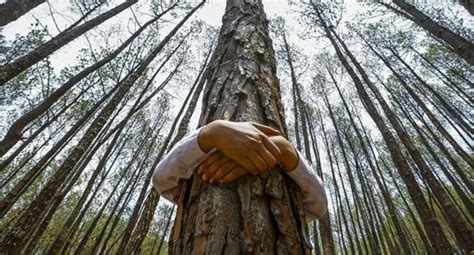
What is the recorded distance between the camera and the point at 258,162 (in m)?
0.93

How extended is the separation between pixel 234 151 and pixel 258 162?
0.09m

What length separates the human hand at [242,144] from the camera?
2.97 ft

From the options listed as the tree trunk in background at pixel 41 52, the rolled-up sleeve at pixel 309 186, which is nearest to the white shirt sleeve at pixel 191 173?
the rolled-up sleeve at pixel 309 186

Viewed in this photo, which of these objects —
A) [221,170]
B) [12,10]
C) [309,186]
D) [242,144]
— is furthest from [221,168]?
[12,10]

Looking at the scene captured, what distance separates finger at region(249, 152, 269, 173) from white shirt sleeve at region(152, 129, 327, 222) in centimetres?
16

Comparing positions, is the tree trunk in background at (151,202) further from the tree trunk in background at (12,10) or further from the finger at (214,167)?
the finger at (214,167)

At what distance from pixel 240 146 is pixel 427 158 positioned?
56.8ft

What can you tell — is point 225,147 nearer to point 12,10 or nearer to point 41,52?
point 12,10

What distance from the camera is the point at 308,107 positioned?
15219mm

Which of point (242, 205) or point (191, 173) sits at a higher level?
point (191, 173)

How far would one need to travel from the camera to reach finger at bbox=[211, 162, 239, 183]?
3.03ft

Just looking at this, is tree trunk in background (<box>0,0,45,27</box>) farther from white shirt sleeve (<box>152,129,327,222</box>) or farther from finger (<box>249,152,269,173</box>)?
finger (<box>249,152,269,173</box>)

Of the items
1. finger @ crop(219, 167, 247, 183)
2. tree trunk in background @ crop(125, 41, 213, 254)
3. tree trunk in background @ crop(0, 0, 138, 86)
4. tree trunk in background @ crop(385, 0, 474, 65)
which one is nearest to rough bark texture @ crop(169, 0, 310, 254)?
finger @ crop(219, 167, 247, 183)

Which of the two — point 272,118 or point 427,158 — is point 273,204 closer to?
point 272,118
